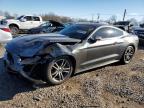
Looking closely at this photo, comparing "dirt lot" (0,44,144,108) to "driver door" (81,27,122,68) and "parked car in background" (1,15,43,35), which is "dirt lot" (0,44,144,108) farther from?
"parked car in background" (1,15,43,35)

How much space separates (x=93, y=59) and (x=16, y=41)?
6.97 feet

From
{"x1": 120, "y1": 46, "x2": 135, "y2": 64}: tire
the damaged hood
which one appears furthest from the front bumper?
{"x1": 120, "y1": 46, "x2": 135, "y2": 64}: tire

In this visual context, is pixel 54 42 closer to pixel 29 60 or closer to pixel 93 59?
pixel 29 60

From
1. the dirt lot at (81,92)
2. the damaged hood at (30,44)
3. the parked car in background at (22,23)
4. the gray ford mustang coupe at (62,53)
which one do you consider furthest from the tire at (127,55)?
the parked car in background at (22,23)

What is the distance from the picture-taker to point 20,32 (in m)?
20.2

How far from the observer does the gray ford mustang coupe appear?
200 inches

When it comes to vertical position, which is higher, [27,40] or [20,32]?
[27,40]

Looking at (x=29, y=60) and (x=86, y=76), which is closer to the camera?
(x=29, y=60)

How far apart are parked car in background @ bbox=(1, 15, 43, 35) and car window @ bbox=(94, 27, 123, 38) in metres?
12.9

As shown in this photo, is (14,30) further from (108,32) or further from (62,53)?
(62,53)

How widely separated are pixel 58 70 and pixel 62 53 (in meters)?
0.43

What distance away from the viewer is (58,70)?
5.44m

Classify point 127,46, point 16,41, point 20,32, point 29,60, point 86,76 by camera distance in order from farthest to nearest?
point 20,32, point 127,46, point 86,76, point 16,41, point 29,60

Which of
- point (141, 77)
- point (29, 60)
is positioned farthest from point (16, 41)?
point (141, 77)
